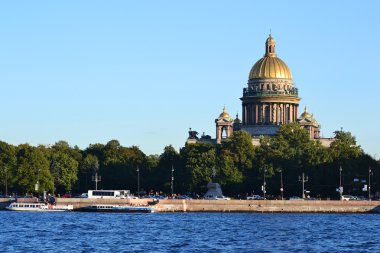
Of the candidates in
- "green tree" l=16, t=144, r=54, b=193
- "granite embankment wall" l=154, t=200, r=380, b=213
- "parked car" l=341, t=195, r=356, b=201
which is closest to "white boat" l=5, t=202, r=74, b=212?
"granite embankment wall" l=154, t=200, r=380, b=213

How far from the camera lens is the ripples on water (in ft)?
356

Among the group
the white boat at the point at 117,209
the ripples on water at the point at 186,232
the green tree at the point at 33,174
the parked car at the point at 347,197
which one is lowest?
the ripples on water at the point at 186,232

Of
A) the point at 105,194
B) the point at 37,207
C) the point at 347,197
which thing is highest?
the point at 105,194

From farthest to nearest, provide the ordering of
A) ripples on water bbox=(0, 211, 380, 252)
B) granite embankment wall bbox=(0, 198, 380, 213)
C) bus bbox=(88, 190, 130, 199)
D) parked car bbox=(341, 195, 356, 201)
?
parked car bbox=(341, 195, 356, 201)
bus bbox=(88, 190, 130, 199)
granite embankment wall bbox=(0, 198, 380, 213)
ripples on water bbox=(0, 211, 380, 252)

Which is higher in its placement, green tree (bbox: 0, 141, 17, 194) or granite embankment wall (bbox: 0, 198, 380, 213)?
green tree (bbox: 0, 141, 17, 194)

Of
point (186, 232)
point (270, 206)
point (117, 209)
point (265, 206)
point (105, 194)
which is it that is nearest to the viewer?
point (186, 232)

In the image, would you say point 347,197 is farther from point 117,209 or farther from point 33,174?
point 33,174

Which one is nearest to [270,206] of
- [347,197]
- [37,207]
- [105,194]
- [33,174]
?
[347,197]

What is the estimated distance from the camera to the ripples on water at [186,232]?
109 metres

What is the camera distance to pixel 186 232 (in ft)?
415

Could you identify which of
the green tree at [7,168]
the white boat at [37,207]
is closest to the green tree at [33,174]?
the green tree at [7,168]

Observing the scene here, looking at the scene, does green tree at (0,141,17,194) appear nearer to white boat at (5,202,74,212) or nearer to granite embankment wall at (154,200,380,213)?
white boat at (5,202,74,212)

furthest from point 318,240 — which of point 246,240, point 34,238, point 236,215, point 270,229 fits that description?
point 236,215

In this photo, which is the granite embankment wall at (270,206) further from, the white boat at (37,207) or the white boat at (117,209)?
the white boat at (37,207)
